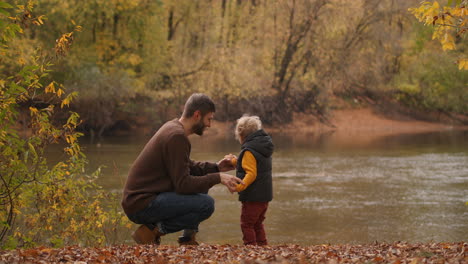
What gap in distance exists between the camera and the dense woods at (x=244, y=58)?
26922 millimetres

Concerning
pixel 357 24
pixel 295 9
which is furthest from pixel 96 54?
pixel 357 24

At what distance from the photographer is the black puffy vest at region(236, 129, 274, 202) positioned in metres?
7.13

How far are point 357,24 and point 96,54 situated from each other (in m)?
17.3

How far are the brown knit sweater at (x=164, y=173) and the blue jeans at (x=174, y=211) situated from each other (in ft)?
0.24

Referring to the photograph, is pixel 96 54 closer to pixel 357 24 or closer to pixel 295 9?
pixel 295 9

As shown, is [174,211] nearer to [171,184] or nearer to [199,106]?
[171,184]

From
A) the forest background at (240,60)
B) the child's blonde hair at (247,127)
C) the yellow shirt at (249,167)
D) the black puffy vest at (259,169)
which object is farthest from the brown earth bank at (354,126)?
the yellow shirt at (249,167)

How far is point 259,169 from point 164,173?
140cm

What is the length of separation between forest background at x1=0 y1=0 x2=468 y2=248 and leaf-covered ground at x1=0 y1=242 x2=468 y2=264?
658 inches

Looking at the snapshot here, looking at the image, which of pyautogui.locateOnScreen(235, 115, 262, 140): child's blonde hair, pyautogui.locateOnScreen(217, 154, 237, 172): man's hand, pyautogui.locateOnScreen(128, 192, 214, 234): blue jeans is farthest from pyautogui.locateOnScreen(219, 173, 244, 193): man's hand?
pyautogui.locateOnScreen(235, 115, 262, 140): child's blonde hair

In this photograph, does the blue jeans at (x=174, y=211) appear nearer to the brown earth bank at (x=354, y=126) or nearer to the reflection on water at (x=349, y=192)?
the reflection on water at (x=349, y=192)

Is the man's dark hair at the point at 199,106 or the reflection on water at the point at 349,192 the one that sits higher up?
the man's dark hair at the point at 199,106

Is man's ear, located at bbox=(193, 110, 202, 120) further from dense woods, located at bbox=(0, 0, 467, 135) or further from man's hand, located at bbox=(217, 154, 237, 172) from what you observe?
dense woods, located at bbox=(0, 0, 467, 135)

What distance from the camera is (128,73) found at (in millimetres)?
27922
